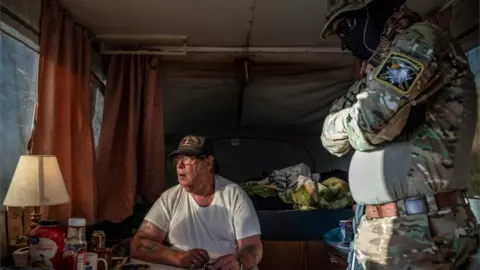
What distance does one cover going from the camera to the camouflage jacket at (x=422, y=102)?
137 centimetres

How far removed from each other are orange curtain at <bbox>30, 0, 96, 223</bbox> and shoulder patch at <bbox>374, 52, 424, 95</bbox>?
5.71 feet

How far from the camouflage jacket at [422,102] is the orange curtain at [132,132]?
2369 mm

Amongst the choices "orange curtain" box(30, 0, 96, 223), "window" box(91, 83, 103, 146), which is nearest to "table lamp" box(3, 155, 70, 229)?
"orange curtain" box(30, 0, 96, 223)

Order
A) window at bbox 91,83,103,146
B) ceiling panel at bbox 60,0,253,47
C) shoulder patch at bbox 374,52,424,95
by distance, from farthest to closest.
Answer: window at bbox 91,83,103,146, ceiling panel at bbox 60,0,253,47, shoulder patch at bbox 374,52,424,95

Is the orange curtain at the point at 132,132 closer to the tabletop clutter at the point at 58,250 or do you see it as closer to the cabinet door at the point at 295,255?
the cabinet door at the point at 295,255

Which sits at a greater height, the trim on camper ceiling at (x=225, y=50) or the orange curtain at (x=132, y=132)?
the trim on camper ceiling at (x=225, y=50)

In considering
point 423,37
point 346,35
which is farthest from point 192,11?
point 423,37

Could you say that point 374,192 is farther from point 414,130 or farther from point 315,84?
point 315,84

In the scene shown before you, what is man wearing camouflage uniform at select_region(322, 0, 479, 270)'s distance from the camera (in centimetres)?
138

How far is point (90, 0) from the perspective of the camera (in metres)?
2.71

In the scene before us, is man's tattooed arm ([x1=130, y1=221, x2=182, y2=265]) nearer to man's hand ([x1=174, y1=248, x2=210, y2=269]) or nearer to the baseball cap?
man's hand ([x1=174, y1=248, x2=210, y2=269])

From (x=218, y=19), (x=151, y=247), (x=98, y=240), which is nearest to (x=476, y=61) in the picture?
(x=218, y=19)

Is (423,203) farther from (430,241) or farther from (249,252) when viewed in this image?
(249,252)

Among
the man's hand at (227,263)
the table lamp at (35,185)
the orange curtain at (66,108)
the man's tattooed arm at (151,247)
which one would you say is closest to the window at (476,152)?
the man's hand at (227,263)
